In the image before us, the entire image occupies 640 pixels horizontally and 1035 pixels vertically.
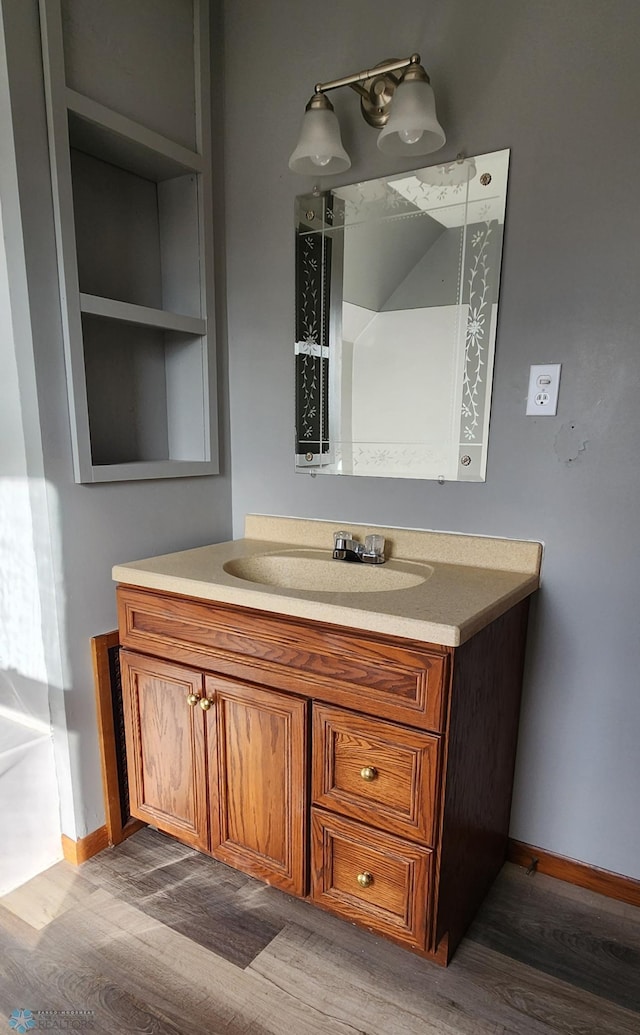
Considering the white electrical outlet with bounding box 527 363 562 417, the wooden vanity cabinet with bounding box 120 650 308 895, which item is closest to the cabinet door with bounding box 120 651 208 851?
the wooden vanity cabinet with bounding box 120 650 308 895

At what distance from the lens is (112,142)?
146 cm

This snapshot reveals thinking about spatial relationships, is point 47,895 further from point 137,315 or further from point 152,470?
point 137,315

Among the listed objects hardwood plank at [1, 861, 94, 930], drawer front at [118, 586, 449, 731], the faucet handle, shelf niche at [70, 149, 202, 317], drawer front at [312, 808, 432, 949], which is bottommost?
hardwood plank at [1, 861, 94, 930]

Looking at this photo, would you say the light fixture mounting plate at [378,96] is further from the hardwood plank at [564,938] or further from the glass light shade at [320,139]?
the hardwood plank at [564,938]

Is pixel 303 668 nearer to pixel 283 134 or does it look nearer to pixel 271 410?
pixel 271 410

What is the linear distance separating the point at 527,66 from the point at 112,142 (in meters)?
1.06

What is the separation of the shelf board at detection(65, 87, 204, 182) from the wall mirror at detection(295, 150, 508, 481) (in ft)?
1.24

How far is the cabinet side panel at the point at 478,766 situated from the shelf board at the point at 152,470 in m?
1.03

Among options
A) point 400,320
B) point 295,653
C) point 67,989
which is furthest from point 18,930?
point 400,320

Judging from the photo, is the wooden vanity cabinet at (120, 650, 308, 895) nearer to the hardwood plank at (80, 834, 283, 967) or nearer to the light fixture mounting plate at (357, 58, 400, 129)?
the hardwood plank at (80, 834, 283, 967)

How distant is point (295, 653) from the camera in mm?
1195

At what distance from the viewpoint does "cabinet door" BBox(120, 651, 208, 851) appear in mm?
1388

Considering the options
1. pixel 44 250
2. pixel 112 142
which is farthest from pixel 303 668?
pixel 112 142

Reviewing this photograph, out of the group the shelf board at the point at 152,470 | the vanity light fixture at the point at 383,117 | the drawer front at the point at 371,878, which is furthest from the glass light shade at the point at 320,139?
the drawer front at the point at 371,878
